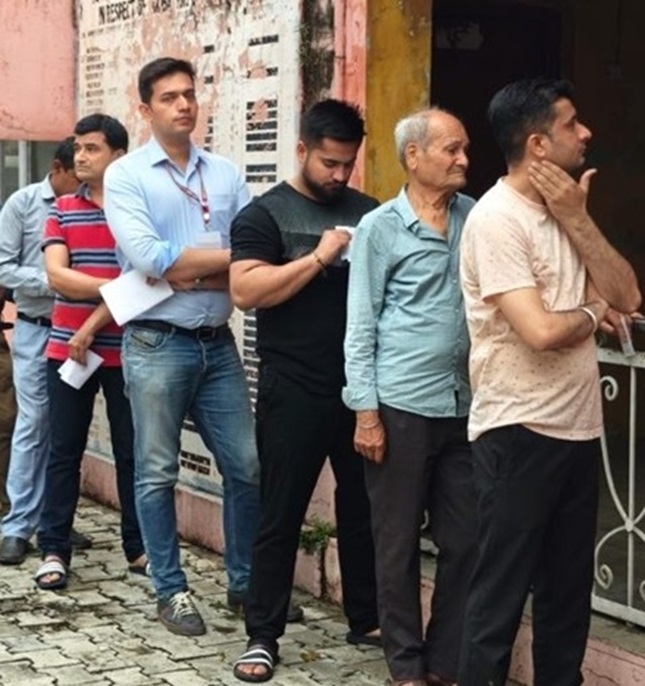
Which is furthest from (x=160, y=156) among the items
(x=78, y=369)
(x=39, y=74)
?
(x=39, y=74)

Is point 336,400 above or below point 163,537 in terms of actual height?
above

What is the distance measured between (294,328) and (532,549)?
1.43m

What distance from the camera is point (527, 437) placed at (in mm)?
4590

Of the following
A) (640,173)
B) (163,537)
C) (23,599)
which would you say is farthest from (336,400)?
(640,173)

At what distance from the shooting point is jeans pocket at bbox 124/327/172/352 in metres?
6.14

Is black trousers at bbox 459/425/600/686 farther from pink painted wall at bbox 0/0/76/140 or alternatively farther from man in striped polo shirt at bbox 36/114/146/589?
pink painted wall at bbox 0/0/76/140

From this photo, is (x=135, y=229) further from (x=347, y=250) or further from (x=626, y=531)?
(x=626, y=531)

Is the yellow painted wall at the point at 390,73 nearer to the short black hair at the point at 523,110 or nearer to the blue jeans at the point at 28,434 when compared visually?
the short black hair at the point at 523,110

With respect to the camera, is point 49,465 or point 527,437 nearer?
point 527,437

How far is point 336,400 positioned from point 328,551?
117cm

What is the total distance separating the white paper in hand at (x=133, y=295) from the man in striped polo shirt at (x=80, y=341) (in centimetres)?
62

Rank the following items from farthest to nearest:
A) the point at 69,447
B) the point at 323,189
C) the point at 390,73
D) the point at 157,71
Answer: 1. the point at 69,447
2. the point at 390,73
3. the point at 157,71
4. the point at 323,189

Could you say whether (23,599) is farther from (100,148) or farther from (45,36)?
(45,36)

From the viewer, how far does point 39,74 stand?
29.9 ft
